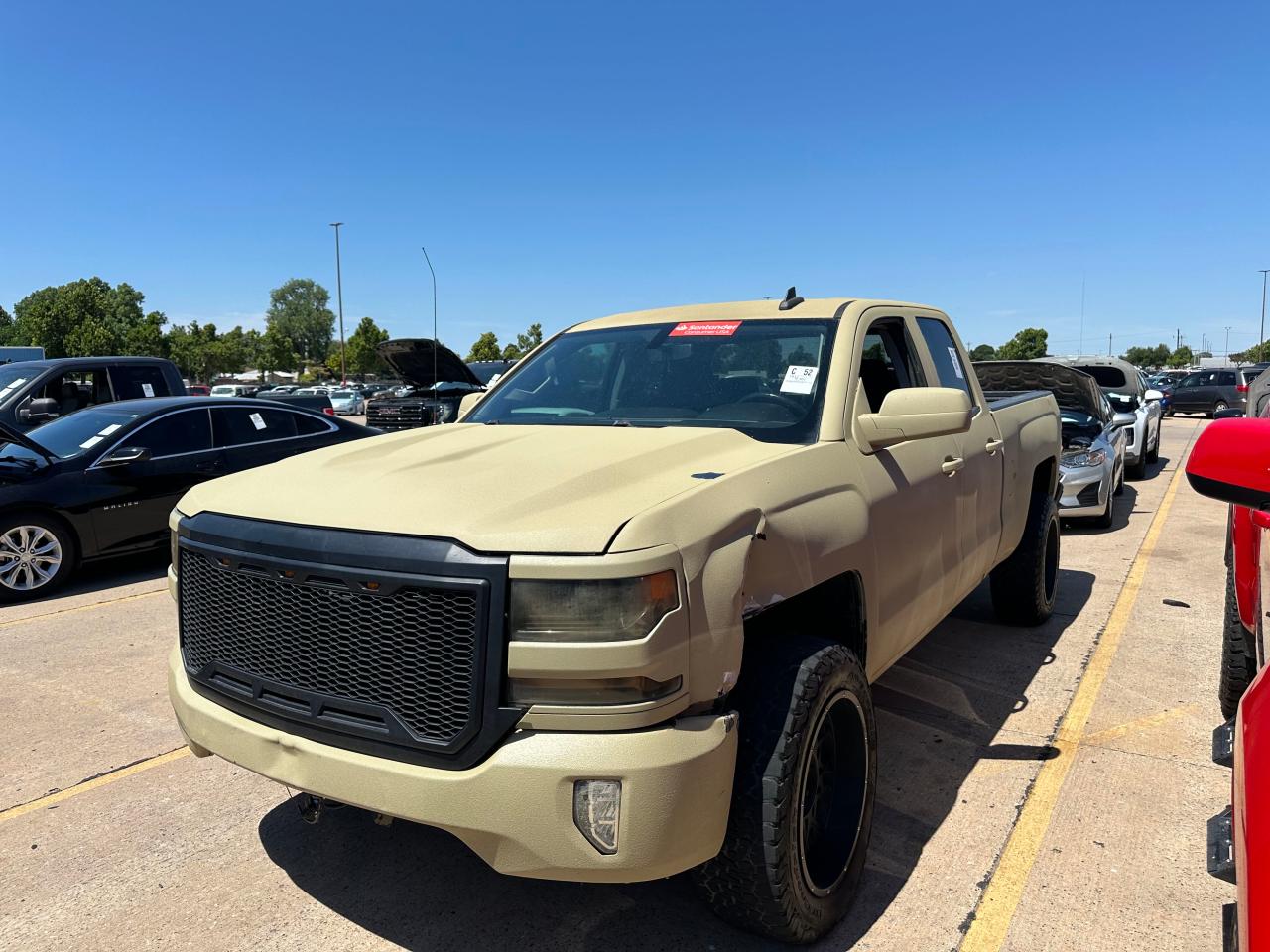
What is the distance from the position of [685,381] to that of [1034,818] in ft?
6.94

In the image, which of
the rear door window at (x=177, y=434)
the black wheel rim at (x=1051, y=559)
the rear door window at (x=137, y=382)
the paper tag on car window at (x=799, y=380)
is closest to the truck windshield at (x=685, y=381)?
the paper tag on car window at (x=799, y=380)

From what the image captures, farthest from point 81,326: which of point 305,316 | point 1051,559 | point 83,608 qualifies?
point 1051,559

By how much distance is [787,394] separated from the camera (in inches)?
128

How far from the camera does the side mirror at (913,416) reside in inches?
120

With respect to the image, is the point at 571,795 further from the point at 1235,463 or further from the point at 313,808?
the point at 1235,463

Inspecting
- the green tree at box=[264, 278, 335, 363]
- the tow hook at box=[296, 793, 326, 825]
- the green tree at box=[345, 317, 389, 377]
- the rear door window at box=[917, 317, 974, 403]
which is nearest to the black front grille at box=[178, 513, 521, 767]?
the tow hook at box=[296, 793, 326, 825]

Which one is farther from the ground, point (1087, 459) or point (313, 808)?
point (1087, 459)

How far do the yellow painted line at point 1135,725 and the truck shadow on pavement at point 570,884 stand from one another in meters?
0.24

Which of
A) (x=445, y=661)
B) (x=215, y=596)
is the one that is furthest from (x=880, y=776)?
(x=215, y=596)

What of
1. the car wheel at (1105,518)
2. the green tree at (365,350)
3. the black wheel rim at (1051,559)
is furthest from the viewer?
the green tree at (365,350)

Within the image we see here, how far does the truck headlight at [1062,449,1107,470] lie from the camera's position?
28.7ft

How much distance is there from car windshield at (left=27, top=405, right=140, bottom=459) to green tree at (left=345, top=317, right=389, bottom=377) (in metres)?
76.2

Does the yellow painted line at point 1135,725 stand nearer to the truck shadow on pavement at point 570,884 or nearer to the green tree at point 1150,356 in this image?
the truck shadow on pavement at point 570,884

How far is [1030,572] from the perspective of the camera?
5.39 m
